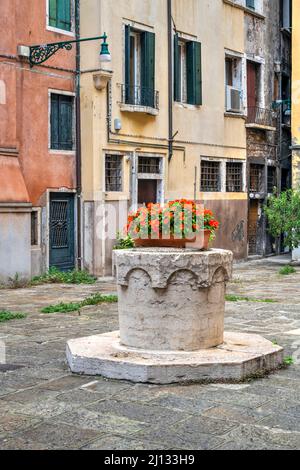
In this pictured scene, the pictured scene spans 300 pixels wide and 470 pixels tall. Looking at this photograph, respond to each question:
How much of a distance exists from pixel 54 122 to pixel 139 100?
7.90 feet

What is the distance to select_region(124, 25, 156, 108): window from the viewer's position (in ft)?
57.1

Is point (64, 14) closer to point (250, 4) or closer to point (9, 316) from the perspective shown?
point (250, 4)

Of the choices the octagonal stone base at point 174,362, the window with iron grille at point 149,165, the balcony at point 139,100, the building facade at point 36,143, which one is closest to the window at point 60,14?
the building facade at point 36,143

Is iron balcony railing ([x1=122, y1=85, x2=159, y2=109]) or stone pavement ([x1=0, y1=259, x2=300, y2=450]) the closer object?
stone pavement ([x1=0, y1=259, x2=300, y2=450])

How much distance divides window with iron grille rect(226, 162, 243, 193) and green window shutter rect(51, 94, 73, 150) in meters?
6.15

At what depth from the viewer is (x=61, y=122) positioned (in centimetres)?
1616

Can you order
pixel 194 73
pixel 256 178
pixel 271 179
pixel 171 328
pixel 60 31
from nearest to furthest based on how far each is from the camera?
pixel 171 328 < pixel 60 31 < pixel 194 73 < pixel 256 178 < pixel 271 179

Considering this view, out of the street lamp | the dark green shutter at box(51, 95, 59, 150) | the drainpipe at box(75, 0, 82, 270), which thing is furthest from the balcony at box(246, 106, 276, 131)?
the street lamp

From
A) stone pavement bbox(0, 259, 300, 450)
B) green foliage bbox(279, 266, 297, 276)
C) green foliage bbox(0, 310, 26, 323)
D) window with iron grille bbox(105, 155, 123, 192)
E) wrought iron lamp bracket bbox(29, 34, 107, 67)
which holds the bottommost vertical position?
stone pavement bbox(0, 259, 300, 450)

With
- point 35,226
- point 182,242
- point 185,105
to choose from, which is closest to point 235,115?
point 185,105

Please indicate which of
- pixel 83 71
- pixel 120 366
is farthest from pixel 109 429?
pixel 83 71

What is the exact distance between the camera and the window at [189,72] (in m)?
19.2

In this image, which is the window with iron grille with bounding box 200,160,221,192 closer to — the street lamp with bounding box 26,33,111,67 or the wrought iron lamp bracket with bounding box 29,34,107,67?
the street lamp with bounding box 26,33,111,67

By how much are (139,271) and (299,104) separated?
15408mm
